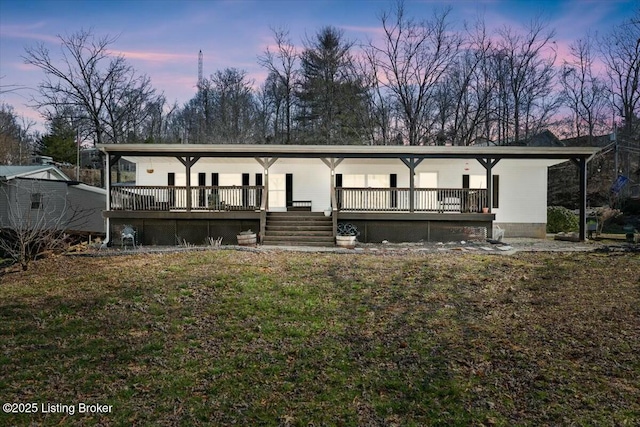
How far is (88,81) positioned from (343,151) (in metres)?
22.7

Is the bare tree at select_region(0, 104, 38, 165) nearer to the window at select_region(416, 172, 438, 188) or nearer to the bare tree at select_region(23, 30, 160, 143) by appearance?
the bare tree at select_region(23, 30, 160, 143)

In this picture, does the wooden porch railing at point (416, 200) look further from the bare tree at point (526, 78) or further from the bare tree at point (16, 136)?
the bare tree at point (16, 136)

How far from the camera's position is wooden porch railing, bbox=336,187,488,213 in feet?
47.4

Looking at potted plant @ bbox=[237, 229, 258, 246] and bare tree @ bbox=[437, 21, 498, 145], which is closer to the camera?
potted plant @ bbox=[237, 229, 258, 246]

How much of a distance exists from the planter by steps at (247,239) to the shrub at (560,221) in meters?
13.7

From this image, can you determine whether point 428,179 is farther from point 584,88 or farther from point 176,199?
point 584,88

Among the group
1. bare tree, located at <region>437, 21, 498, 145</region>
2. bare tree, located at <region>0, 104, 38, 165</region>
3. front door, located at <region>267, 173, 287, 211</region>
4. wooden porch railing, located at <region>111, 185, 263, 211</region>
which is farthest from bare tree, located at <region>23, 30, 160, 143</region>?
bare tree, located at <region>437, 21, 498, 145</region>

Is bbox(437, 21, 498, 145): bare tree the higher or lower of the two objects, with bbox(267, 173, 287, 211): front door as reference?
higher

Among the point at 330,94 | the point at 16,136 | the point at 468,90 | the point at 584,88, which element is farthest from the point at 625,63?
the point at 16,136

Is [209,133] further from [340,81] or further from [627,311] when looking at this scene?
[627,311]

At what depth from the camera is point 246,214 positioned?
13828 mm

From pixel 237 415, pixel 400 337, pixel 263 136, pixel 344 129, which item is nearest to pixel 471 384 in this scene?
pixel 400 337

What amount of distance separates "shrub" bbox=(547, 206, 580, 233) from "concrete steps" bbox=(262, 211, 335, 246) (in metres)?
10.9

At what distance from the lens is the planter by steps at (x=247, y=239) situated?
1297 cm
